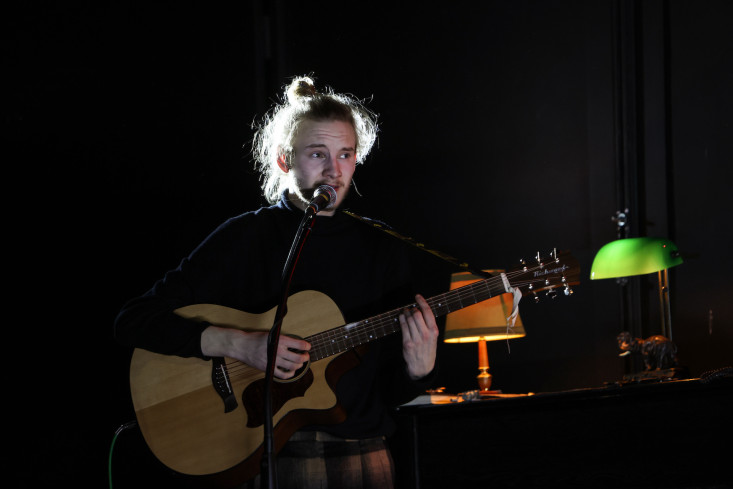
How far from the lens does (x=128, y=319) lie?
2064 millimetres

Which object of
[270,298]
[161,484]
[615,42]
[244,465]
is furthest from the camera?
[615,42]

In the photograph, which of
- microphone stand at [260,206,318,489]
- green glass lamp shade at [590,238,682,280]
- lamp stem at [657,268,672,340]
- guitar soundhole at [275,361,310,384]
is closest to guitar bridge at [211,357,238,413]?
guitar soundhole at [275,361,310,384]

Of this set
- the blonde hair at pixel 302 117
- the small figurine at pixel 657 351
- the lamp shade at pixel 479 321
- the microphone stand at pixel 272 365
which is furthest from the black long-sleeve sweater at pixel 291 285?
the small figurine at pixel 657 351

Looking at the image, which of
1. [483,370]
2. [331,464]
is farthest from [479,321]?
[331,464]

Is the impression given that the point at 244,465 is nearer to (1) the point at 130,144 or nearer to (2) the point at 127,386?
(2) the point at 127,386

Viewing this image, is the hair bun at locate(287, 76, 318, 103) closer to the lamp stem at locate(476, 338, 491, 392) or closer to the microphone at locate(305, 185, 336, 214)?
the microphone at locate(305, 185, 336, 214)

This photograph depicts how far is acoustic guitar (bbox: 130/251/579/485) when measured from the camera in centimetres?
198

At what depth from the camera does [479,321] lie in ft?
10.0

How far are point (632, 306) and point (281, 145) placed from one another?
191 centimetres

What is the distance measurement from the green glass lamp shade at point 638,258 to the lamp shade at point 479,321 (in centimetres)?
40

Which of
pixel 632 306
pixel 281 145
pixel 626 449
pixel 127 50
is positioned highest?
pixel 127 50

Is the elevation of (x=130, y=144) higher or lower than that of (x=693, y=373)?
higher

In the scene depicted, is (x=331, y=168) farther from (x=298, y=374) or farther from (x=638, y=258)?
(x=638, y=258)

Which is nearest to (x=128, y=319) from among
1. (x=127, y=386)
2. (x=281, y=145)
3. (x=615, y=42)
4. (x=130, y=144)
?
(x=281, y=145)
